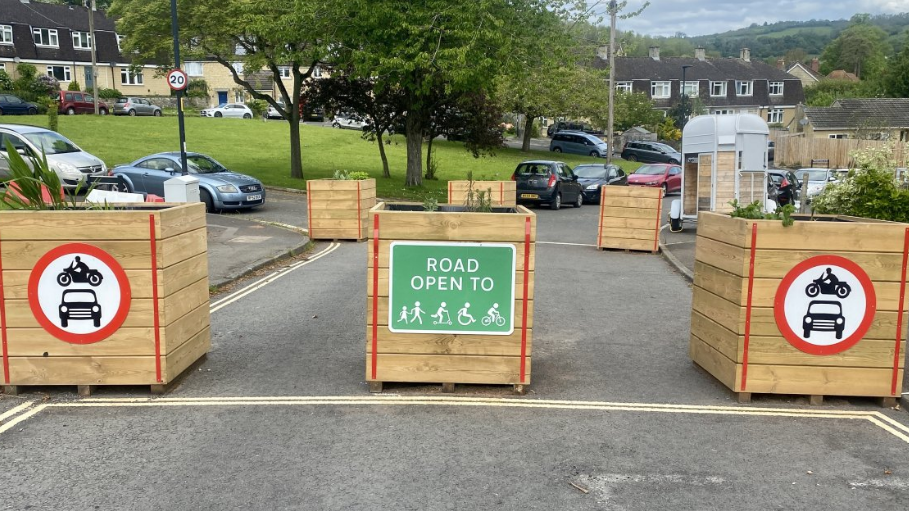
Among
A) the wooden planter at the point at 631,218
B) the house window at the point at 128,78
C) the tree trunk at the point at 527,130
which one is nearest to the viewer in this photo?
the wooden planter at the point at 631,218

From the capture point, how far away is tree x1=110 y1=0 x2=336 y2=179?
86.2ft

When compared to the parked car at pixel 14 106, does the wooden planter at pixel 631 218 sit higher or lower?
lower

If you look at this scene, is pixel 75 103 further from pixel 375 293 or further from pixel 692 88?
pixel 692 88

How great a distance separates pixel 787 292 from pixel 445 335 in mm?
2907

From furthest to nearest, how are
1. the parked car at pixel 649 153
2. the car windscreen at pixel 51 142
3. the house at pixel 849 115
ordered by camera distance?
the house at pixel 849 115 < the parked car at pixel 649 153 < the car windscreen at pixel 51 142

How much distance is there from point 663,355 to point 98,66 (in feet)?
236

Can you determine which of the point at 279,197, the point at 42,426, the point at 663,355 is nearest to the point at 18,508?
the point at 42,426

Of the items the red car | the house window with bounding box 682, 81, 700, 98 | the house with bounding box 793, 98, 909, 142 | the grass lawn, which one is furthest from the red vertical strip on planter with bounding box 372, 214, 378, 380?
the house window with bounding box 682, 81, 700, 98

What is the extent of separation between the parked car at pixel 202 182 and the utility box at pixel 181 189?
521 cm

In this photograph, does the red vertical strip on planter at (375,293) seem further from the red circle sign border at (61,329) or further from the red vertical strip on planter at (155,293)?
the red circle sign border at (61,329)

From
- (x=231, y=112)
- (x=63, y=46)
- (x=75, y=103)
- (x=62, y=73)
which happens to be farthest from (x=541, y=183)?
(x=63, y=46)

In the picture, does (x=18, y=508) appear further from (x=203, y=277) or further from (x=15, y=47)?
(x=15, y=47)

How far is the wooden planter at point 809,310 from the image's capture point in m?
6.53

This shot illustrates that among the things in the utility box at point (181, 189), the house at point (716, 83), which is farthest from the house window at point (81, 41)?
the utility box at point (181, 189)
